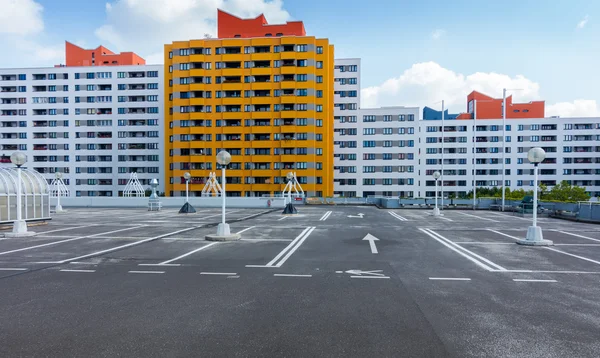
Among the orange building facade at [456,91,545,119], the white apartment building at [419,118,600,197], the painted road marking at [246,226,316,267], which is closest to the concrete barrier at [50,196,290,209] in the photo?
the painted road marking at [246,226,316,267]

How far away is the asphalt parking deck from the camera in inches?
183

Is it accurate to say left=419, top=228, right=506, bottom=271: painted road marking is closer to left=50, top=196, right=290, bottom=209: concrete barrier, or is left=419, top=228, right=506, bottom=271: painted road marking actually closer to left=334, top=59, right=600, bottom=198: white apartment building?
left=50, top=196, right=290, bottom=209: concrete barrier

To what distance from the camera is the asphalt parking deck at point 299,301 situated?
4.64 m

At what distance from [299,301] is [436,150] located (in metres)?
83.3

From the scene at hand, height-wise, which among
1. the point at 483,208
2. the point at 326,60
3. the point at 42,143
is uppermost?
the point at 326,60

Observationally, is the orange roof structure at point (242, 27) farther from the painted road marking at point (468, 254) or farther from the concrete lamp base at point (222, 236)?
the painted road marking at point (468, 254)

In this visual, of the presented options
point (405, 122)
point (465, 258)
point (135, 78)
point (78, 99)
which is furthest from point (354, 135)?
point (465, 258)

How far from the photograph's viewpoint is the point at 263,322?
538cm

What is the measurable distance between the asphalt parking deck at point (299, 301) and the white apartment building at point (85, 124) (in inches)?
2800

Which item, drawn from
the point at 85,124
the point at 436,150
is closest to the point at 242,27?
the point at 85,124

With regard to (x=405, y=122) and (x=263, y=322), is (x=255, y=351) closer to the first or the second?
(x=263, y=322)

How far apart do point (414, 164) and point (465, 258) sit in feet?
229

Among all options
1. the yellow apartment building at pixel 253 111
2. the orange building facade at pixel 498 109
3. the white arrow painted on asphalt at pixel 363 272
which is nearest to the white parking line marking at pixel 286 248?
the white arrow painted on asphalt at pixel 363 272

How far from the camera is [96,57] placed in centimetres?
8875
